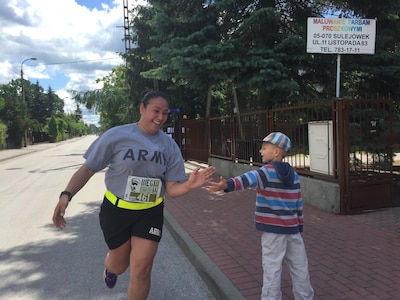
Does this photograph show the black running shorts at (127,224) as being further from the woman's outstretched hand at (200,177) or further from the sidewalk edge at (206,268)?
the sidewalk edge at (206,268)

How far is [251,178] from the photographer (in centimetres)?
313

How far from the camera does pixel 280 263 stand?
325 cm

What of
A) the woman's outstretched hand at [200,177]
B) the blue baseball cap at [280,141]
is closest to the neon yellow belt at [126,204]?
the woman's outstretched hand at [200,177]

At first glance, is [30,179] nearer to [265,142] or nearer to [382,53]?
[382,53]

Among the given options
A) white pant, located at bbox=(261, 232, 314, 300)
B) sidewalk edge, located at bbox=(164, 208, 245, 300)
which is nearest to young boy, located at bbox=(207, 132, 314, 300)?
white pant, located at bbox=(261, 232, 314, 300)

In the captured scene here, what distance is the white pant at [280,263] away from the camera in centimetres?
323

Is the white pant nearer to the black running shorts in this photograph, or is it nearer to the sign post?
the black running shorts

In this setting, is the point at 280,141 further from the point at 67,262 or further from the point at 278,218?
the point at 67,262

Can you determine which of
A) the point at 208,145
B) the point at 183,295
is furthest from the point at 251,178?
the point at 208,145

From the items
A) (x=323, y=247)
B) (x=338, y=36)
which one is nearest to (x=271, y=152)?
(x=323, y=247)

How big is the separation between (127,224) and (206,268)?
158cm

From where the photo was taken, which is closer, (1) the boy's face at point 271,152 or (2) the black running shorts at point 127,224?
(2) the black running shorts at point 127,224

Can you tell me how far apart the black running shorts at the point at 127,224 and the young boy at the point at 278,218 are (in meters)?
0.55

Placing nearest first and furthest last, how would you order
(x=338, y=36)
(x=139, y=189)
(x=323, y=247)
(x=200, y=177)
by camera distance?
(x=200, y=177)
(x=139, y=189)
(x=323, y=247)
(x=338, y=36)
